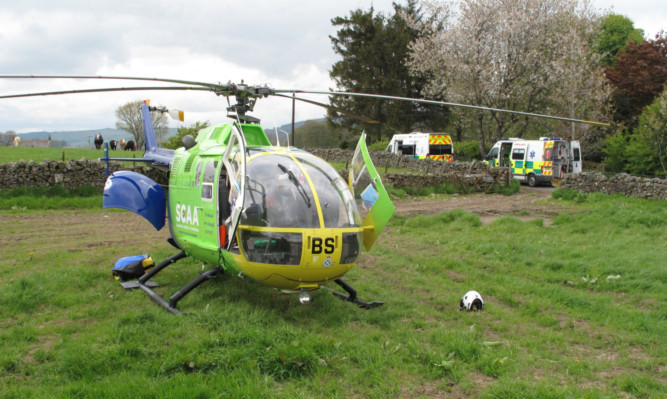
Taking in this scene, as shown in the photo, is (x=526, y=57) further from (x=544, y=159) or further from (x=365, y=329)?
(x=365, y=329)

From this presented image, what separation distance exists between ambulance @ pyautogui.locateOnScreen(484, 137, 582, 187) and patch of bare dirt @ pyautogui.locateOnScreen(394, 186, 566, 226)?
2.86 meters

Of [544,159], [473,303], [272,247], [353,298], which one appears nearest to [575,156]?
[544,159]

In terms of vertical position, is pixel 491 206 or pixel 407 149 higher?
pixel 407 149

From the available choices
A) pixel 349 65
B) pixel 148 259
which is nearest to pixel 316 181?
pixel 148 259

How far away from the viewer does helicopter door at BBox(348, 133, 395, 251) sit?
637 cm

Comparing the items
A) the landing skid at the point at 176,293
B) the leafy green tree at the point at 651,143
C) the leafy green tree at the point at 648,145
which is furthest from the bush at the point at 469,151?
the landing skid at the point at 176,293

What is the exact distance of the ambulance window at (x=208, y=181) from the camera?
21.2 feet

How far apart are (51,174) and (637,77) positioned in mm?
35466

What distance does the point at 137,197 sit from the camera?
776cm

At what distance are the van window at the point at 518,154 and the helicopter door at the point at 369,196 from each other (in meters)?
21.3

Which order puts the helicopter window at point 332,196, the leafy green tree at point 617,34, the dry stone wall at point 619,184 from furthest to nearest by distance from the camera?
the leafy green tree at point 617,34
the dry stone wall at point 619,184
the helicopter window at point 332,196

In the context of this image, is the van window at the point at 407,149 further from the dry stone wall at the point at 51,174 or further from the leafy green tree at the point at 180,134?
the dry stone wall at the point at 51,174

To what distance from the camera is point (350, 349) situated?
5.27 metres

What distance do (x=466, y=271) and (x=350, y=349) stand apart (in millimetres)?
4364
